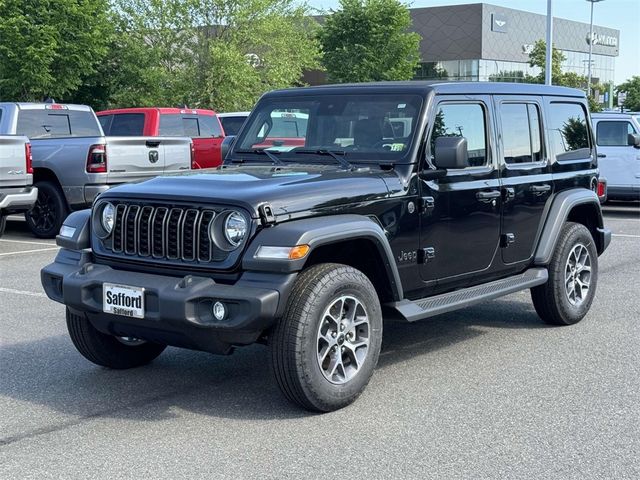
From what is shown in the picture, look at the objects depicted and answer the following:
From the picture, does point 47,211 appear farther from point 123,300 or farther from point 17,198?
point 123,300

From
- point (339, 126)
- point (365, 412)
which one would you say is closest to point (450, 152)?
point (339, 126)

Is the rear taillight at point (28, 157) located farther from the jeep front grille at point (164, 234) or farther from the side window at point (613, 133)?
the side window at point (613, 133)

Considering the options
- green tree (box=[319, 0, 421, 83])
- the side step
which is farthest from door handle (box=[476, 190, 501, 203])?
green tree (box=[319, 0, 421, 83])

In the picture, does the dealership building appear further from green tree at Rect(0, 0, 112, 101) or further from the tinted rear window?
the tinted rear window

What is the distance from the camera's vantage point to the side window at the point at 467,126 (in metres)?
6.05

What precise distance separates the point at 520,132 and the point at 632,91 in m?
86.9

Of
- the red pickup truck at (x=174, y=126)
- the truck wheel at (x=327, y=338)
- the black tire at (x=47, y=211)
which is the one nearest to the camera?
the truck wheel at (x=327, y=338)

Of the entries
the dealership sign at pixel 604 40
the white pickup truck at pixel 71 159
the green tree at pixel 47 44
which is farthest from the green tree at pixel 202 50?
the dealership sign at pixel 604 40

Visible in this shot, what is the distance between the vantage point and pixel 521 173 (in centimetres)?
673

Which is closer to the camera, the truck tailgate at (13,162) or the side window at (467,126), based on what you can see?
the side window at (467,126)

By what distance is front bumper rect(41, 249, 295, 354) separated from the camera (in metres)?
4.57

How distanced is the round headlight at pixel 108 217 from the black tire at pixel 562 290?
3380 millimetres

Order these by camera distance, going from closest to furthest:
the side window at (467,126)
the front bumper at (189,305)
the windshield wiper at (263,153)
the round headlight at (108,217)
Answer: the front bumper at (189,305)
the round headlight at (108,217)
the side window at (467,126)
the windshield wiper at (263,153)

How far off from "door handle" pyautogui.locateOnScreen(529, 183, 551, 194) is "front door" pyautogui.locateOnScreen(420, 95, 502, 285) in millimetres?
475
